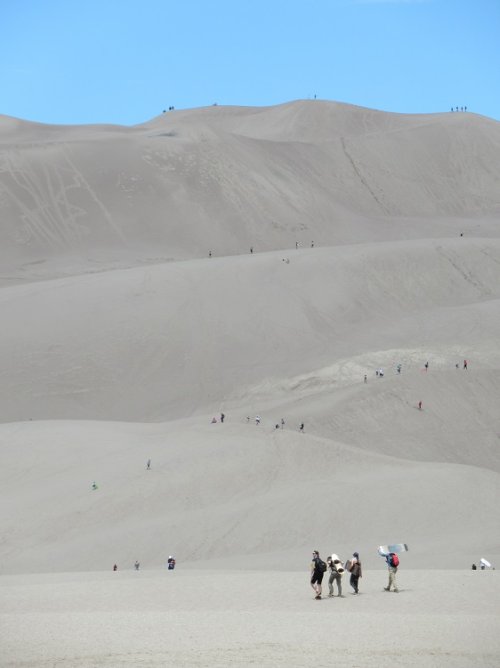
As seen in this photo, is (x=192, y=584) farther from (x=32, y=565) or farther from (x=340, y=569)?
(x=32, y=565)

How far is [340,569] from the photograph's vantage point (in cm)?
1536

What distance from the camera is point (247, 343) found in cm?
4756

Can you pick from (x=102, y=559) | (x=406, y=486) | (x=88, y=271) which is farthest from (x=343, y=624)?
(x=88, y=271)

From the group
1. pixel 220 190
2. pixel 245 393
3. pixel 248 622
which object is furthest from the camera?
pixel 220 190

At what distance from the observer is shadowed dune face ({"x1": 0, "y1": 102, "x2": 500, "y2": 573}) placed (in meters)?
25.4

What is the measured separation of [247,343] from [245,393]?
4.97 m

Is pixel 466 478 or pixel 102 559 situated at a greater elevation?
pixel 466 478

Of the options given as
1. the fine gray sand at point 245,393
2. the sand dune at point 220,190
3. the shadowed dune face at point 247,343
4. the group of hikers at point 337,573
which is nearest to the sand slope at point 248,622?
the fine gray sand at point 245,393

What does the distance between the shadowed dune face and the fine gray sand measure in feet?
0.43

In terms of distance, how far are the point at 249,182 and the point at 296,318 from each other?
91.7 ft

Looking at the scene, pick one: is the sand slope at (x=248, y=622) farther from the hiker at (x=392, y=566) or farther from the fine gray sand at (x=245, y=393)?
the hiker at (x=392, y=566)

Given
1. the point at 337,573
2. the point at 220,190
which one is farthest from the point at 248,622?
the point at 220,190

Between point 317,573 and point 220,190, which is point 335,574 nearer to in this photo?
point 317,573

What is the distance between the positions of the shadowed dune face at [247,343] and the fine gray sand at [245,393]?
0.43ft
